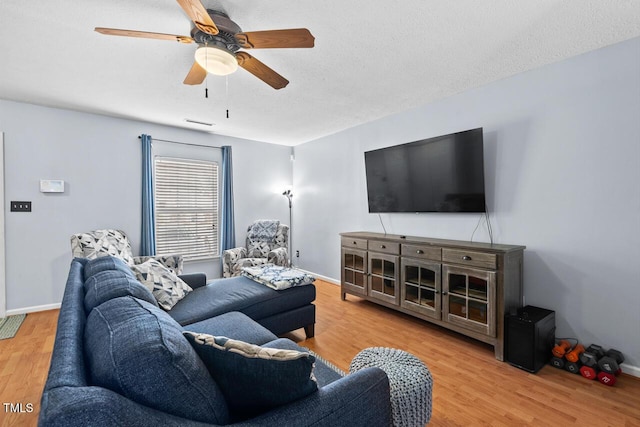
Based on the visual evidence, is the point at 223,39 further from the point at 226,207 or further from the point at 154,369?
the point at 226,207

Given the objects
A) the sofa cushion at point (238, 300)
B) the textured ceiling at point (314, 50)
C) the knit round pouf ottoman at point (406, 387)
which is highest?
the textured ceiling at point (314, 50)

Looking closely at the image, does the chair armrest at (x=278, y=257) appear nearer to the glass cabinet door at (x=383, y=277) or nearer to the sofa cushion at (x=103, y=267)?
the glass cabinet door at (x=383, y=277)

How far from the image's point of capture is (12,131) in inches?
128

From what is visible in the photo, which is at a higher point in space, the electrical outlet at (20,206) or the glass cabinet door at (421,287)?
the electrical outlet at (20,206)

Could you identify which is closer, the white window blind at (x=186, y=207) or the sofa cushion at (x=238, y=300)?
the sofa cushion at (x=238, y=300)

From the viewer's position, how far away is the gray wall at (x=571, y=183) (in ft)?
6.99

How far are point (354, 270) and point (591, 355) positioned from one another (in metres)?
2.24

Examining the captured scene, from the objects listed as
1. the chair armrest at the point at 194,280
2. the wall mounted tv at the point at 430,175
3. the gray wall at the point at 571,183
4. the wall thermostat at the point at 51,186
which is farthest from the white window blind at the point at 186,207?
the gray wall at the point at 571,183

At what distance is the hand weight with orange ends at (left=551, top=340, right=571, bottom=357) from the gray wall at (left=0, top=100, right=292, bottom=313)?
15.7 feet

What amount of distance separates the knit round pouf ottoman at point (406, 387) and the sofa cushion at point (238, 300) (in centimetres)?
107

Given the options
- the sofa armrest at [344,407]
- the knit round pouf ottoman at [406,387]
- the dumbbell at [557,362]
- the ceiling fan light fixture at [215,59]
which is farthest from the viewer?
the dumbbell at [557,362]

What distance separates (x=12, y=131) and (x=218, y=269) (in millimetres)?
3014

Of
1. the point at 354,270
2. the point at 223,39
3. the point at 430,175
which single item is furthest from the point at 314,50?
the point at 354,270

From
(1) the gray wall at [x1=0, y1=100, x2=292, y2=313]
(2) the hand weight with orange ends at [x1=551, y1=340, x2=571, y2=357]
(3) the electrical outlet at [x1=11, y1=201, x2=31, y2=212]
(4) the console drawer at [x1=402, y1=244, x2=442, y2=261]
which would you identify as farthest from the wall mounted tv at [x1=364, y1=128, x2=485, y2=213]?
(3) the electrical outlet at [x1=11, y1=201, x2=31, y2=212]
